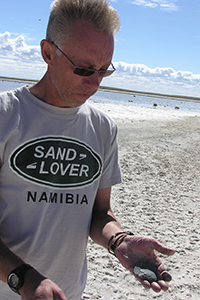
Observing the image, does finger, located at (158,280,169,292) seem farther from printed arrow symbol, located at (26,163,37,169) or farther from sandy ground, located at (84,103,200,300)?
sandy ground, located at (84,103,200,300)

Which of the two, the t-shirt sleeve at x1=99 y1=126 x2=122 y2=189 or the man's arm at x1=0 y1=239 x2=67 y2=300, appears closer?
the man's arm at x1=0 y1=239 x2=67 y2=300

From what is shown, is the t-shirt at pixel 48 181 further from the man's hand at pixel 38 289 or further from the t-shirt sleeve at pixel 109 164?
the man's hand at pixel 38 289

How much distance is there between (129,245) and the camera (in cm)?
135

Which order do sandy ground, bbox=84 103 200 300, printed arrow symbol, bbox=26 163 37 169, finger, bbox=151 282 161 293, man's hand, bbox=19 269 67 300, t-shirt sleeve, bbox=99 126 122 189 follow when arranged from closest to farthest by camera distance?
1. man's hand, bbox=19 269 67 300
2. finger, bbox=151 282 161 293
3. printed arrow symbol, bbox=26 163 37 169
4. t-shirt sleeve, bbox=99 126 122 189
5. sandy ground, bbox=84 103 200 300

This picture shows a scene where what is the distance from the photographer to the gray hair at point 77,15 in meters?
1.23

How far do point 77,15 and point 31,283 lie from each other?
1.10 meters

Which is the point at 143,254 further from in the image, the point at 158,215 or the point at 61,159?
the point at 158,215

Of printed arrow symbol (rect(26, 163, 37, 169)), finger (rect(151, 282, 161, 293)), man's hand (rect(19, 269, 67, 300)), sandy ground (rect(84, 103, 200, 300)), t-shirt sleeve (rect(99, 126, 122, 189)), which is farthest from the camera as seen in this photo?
sandy ground (rect(84, 103, 200, 300))

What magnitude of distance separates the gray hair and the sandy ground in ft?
8.14

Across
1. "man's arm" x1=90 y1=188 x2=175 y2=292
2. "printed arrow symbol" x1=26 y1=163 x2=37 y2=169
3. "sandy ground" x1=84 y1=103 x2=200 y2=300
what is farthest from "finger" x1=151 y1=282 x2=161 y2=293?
"sandy ground" x1=84 y1=103 x2=200 y2=300

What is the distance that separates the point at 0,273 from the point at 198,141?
418 inches

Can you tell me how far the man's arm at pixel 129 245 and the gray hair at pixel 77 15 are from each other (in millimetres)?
834

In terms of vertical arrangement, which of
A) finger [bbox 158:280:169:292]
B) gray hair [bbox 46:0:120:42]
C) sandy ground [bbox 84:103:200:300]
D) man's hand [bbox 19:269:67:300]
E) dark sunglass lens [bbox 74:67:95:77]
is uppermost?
gray hair [bbox 46:0:120:42]

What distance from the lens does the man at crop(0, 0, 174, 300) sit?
3.99 feet
